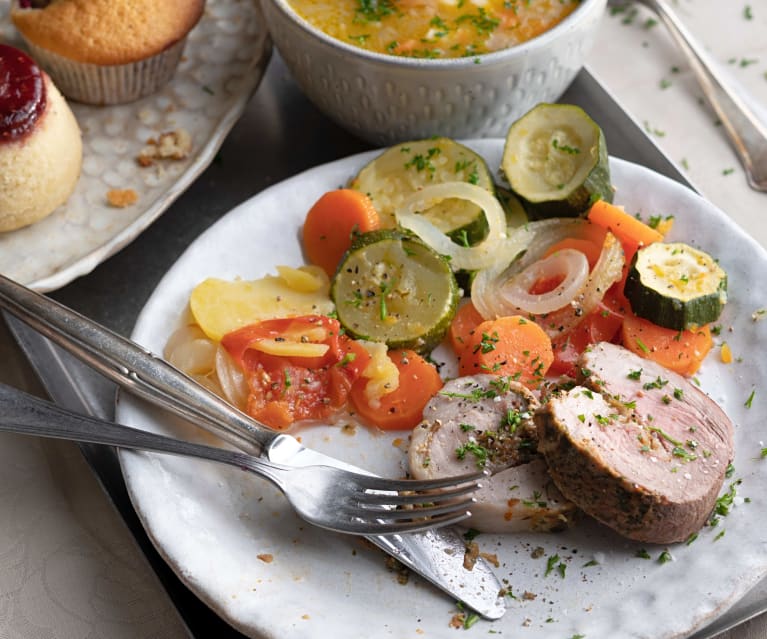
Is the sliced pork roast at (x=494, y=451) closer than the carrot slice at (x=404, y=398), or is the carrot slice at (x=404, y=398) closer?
the sliced pork roast at (x=494, y=451)

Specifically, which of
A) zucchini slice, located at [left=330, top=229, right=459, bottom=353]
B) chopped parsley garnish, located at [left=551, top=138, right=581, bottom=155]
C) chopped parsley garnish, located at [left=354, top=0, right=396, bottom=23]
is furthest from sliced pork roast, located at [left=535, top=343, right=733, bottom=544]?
chopped parsley garnish, located at [left=354, top=0, right=396, bottom=23]

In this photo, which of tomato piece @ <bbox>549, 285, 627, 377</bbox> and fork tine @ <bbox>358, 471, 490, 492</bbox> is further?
tomato piece @ <bbox>549, 285, 627, 377</bbox>

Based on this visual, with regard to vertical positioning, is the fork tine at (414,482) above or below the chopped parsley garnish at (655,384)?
below

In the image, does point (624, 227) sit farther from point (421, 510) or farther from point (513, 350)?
point (421, 510)

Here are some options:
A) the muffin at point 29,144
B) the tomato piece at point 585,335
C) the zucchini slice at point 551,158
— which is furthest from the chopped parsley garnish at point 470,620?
the muffin at point 29,144

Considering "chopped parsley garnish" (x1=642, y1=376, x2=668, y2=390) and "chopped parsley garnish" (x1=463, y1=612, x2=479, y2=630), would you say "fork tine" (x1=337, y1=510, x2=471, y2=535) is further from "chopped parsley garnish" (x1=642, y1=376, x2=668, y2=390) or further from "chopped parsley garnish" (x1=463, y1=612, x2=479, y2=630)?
"chopped parsley garnish" (x1=642, y1=376, x2=668, y2=390)

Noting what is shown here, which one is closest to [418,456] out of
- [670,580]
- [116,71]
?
[670,580]

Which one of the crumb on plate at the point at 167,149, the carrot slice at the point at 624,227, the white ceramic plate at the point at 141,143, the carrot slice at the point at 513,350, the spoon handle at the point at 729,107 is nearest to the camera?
the carrot slice at the point at 513,350

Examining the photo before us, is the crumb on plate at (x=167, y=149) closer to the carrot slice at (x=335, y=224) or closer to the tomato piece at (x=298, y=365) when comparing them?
the carrot slice at (x=335, y=224)
